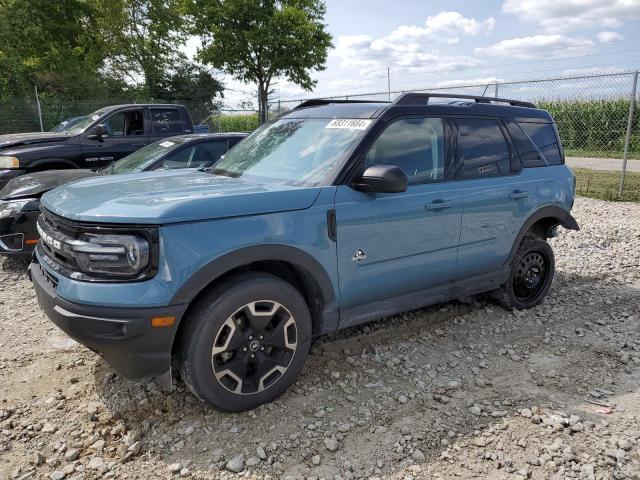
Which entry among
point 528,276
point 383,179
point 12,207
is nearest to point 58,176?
Result: point 12,207

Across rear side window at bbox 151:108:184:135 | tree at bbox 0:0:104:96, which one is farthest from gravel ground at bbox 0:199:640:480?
tree at bbox 0:0:104:96

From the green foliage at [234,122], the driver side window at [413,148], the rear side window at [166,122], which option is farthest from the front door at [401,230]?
the green foliage at [234,122]

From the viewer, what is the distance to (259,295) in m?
2.86

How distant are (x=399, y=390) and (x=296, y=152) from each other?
1.76 m

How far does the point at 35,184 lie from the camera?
566 centimetres

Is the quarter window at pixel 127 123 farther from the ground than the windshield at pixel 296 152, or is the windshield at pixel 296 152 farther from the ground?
the quarter window at pixel 127 123

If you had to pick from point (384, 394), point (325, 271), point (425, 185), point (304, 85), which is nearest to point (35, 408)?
point (325, 271)

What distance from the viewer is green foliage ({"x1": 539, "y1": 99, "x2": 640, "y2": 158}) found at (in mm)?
16969

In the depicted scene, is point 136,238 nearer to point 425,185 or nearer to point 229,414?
point 229,414

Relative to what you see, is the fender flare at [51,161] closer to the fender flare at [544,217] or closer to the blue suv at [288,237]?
the blue suv at [288,237]

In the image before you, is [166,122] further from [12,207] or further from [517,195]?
[517,195]

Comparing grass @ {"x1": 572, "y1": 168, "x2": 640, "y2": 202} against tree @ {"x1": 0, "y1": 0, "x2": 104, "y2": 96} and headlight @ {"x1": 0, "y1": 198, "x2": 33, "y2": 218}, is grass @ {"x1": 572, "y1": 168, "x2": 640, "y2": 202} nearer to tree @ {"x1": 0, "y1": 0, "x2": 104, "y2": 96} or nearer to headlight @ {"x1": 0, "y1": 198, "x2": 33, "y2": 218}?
headlight @ {"x1": 0, "y1": 198, "x2": 33, "y2": 218}

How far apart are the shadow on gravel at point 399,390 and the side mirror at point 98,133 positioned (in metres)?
5.90

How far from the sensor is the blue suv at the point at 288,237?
2.57m
